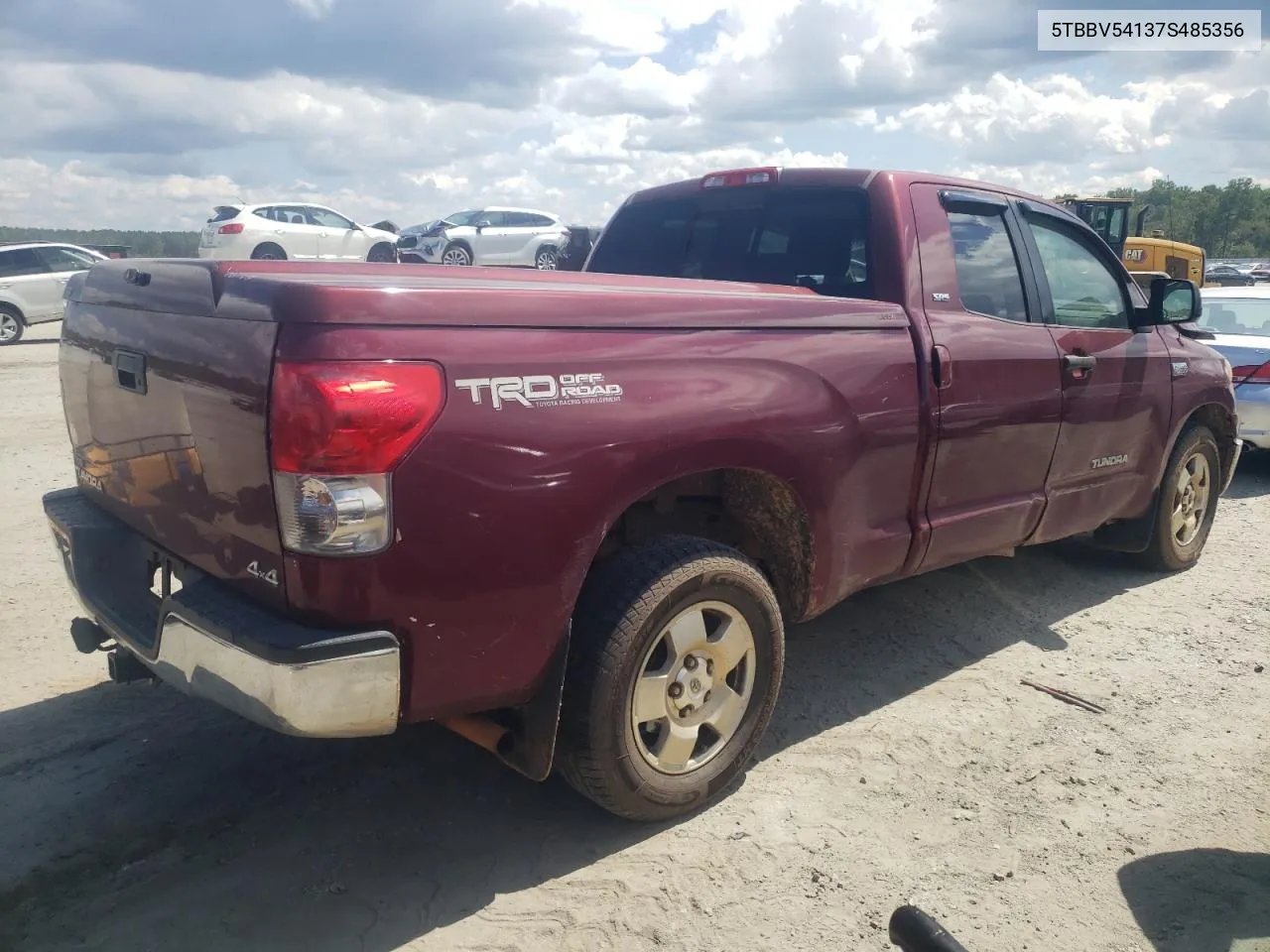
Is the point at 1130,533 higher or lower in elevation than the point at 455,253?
lower

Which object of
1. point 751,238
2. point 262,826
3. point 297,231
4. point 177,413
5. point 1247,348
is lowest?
point 262,826

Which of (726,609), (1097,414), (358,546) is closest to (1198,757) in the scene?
(1097,414)

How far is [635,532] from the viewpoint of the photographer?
312 centimetres

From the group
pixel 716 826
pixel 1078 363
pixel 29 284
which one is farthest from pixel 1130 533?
pixel 29 284

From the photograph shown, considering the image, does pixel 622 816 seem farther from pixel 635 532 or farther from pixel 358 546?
pixel 358 546

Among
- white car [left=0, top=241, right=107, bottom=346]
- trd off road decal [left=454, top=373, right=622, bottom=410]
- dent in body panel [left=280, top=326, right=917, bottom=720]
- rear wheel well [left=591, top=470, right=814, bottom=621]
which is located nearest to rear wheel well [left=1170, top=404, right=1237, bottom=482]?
rear wheel well [left=591, top=470, right=814, bottom=621]

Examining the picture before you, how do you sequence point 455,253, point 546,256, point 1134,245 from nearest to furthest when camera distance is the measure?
1. point 1134,245
2. point 455,253
3. point 546,256

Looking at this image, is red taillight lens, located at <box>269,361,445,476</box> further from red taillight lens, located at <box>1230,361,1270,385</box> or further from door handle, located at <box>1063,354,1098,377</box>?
red taillight lens, located at <box>1230,361,1270,385</box>

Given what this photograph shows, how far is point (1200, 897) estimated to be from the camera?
2.80 meters

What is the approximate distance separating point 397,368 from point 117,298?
1218mm

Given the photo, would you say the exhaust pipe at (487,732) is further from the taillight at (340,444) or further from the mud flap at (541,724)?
the taillight at (340,444)

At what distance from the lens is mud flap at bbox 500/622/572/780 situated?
8.59ft

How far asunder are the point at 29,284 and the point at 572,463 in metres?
18.1

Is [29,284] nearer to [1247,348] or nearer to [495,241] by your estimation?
[495,241]
